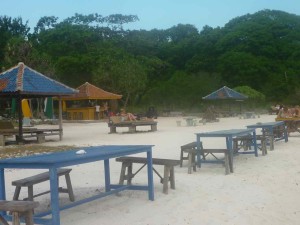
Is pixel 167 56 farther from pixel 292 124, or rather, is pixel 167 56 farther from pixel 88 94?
pixel 292 124

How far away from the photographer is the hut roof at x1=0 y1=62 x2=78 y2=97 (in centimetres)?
1753

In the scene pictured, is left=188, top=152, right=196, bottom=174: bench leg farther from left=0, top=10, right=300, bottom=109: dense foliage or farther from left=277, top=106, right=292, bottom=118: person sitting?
left=0, top=10, right=300, bottom=109: dense foliage

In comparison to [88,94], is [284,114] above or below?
below

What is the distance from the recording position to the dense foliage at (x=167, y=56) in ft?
149

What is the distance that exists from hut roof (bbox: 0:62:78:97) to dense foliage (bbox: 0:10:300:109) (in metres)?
22.1

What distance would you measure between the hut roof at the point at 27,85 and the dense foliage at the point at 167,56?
22.1 meters

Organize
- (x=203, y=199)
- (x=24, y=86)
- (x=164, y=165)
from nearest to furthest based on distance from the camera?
1. (x=203, y=199)
2. (x=164, y=165)
3. (x=24, y=86)

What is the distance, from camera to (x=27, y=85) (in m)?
17.9

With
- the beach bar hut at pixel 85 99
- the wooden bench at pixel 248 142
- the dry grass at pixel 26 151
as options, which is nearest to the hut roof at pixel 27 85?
the dry grass at pixel 26 151

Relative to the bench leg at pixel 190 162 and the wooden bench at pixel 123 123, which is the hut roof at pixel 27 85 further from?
the bench leg at pixel 190 162

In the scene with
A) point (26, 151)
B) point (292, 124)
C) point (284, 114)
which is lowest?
point (26, 151)

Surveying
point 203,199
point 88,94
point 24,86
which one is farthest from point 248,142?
point 88,94

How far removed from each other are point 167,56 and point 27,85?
4720 centimetres

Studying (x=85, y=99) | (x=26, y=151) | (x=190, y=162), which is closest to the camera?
(x=190, y=162)
